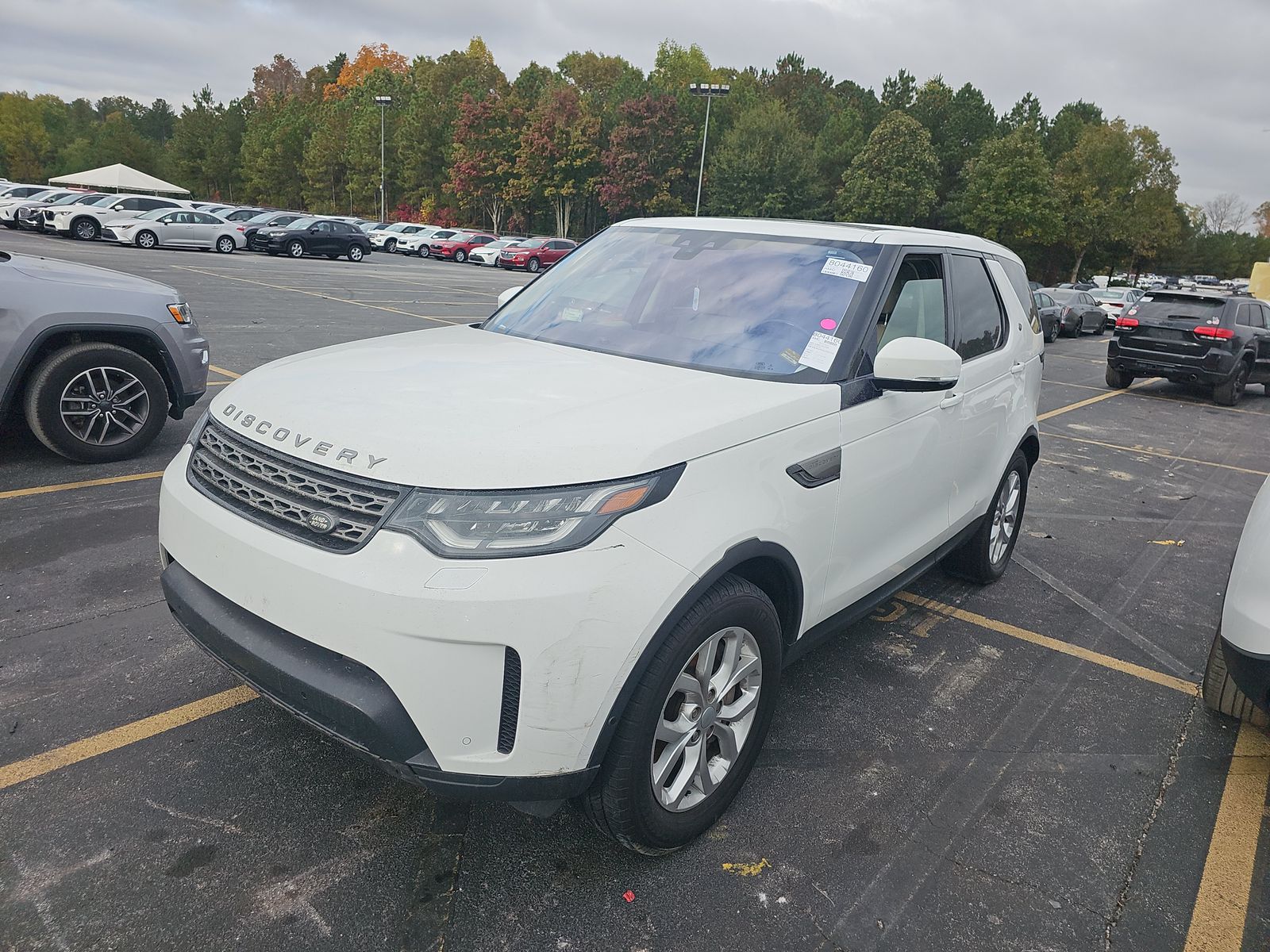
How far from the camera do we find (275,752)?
2979 mm

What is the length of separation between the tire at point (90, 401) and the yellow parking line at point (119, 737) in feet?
11.0

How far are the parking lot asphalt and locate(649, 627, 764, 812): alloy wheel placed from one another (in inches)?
9.4

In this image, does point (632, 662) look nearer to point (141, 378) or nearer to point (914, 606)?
point (914, 606)

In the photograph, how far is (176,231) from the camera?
29.3 meters

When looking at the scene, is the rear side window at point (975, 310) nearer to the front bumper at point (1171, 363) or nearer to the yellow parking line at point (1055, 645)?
the yellow parking line at point (1055, 645)

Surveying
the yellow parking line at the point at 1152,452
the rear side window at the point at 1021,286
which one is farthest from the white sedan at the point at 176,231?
the rear side window at the point at 1021,286

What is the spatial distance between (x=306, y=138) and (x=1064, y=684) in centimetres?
9434

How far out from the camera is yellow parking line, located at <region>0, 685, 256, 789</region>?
2.79 m

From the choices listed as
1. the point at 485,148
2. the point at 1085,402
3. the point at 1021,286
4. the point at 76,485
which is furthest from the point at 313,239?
the point at 485,148

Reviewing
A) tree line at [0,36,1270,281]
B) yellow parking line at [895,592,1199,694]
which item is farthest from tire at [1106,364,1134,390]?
tree line at [0,36,1270,281]

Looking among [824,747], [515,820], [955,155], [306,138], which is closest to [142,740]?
[515,820]

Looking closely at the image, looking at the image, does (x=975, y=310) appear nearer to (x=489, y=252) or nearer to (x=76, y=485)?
(x=76, y=485)

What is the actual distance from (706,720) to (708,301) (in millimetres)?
1653

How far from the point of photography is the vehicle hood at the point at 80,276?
5578 mm
